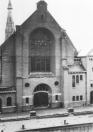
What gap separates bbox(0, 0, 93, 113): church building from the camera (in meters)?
33.7

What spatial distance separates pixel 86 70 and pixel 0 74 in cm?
1629

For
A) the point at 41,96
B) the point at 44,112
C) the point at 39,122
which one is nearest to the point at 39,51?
the point at 41,96

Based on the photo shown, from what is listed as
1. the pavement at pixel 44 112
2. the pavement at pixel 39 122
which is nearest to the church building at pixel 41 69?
the pavement at pixel 44 112

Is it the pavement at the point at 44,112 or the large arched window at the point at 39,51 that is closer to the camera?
the pavement at the point at 44,112

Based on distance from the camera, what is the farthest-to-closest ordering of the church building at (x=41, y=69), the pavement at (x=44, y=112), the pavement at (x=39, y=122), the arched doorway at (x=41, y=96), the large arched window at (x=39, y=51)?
1. the arched doorway at (x=41, y=96)
2. the large arched window at (x=39, y=51)
3. the church building at (x=41, y=69)
4. the pavement at (x=44, y=112)
5. the pavement at (x=39, y=122)

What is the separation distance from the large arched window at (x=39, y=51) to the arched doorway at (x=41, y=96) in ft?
10.5

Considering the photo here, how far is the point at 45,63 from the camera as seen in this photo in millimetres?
36531

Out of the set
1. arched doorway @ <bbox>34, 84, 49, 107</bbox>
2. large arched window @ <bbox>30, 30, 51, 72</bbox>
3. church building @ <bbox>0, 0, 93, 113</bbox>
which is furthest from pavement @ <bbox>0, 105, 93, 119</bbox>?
large arched window @ <bbox>30, 30, 51, 72</bbox>

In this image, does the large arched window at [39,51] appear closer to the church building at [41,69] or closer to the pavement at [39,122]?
the church building at [41,69]

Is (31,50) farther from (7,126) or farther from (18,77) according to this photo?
(7,126)

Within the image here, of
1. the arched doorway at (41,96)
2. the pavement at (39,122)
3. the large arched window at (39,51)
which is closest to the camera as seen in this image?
the pavement at (39,122)

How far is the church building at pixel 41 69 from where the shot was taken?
3369 cm

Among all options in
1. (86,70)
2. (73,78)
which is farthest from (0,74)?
(86,70)

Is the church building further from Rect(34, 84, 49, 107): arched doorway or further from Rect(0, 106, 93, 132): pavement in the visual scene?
Rect(0, 106, 93, 132): pavement
